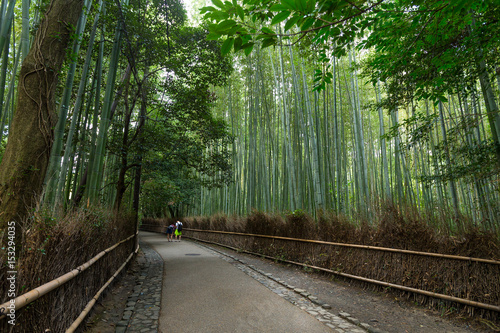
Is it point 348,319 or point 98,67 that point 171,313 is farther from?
point 98,67

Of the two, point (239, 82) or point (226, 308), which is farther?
point (239, 82)

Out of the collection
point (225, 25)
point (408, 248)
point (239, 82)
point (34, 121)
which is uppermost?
point (239, 82)

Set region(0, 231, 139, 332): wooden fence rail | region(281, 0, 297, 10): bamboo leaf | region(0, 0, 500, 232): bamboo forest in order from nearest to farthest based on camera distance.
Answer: region(281, 0, 297, 10): bamboo leaf
region(0, 231, 139, 332): wooden fence rail
region(0, 0, 500, 232): bamboo forest

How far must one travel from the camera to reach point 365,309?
2.90m

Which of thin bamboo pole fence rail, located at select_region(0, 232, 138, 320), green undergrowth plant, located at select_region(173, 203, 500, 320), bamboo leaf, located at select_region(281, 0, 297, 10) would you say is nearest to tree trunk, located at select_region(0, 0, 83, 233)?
thin bamboo pole fence rail, located at select_region(0, 232, 138, 320)

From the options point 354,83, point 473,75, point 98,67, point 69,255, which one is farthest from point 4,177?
point 354,83

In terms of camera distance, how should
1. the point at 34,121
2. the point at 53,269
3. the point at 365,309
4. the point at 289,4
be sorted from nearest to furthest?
the point at 289,4, the point at 53,269, the point at 34,121, the point at 365,309

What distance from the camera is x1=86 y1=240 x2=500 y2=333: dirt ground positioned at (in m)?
2.38

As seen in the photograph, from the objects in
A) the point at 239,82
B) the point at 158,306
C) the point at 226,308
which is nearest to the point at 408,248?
the point at 226,308

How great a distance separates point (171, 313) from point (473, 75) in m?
4.70

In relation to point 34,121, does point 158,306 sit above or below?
below

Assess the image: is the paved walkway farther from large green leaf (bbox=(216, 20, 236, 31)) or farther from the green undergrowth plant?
large green leaf (bbox=(216, 20, 236, 31))

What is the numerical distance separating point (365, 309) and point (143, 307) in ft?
8.34

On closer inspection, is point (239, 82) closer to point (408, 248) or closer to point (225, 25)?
point (408, 248)
